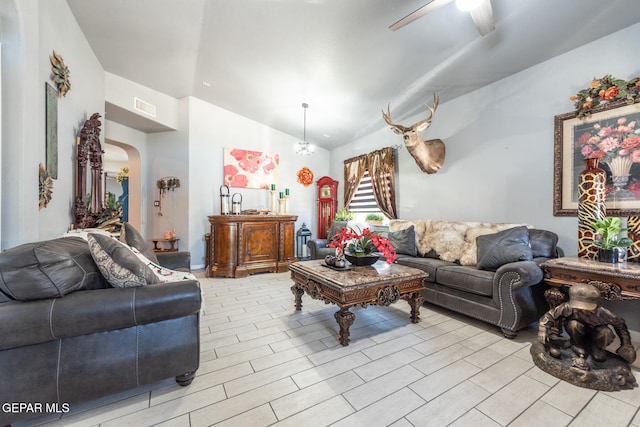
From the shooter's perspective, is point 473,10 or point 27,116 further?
point 27,116

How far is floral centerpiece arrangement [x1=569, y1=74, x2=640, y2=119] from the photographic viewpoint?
7.67 feet

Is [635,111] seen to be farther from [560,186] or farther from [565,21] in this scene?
[565,21]

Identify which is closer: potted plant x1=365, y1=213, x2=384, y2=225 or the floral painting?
potted plant x1=365, y1=213, x2=384, y2=225

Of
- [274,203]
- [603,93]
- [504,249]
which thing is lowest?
[504,249]

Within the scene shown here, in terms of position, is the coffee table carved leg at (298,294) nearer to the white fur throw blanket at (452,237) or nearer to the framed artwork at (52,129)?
the white fur throw blanket at (452,237)

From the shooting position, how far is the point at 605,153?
2506mm

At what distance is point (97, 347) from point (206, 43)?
3564 mm

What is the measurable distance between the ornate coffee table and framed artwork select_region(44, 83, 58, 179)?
8.09 ft

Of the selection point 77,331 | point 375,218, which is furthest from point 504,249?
point 77,331

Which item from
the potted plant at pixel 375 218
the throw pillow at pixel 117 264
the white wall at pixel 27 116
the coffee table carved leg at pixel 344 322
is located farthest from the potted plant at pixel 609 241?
the white wall at pixel 27 116

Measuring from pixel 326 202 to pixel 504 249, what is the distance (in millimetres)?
4023

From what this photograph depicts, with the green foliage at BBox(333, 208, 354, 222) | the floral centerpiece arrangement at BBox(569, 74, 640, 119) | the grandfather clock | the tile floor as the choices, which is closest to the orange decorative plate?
the grandfather clock

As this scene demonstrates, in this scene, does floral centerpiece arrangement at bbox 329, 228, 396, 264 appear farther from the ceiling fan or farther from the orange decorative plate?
the orange decorative plate

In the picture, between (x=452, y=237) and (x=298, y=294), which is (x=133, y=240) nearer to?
(x=298, y=294)
